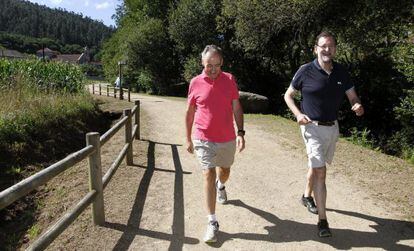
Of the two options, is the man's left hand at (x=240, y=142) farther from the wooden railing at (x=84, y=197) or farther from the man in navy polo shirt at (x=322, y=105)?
the wooden railing at (x=84, y=197)

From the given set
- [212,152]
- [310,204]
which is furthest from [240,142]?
[310,204]

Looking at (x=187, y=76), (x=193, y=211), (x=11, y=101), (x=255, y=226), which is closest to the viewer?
(x=255, y=226)

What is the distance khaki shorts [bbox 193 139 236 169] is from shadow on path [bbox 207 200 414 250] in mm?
847

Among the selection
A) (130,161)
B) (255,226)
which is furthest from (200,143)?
(130,161)

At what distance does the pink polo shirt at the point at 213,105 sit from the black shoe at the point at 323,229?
4.52ft

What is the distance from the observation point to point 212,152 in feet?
14.9

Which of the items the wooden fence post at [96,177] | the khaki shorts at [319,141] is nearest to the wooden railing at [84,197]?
the wooden fence post at [96,177]

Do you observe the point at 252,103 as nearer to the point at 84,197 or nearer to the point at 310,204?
the point at 310,204

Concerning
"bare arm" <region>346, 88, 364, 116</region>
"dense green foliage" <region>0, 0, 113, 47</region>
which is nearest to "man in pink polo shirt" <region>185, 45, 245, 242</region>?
"bare arm" <region>346, 88, 364, 116</region>

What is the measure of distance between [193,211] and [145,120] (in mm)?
9503

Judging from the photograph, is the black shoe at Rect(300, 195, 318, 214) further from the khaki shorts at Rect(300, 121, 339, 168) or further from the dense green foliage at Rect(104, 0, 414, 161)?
the dense green foliage at Rect(104, 0, 414, 161)

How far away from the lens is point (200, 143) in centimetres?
455

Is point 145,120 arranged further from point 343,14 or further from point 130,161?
point 343,14

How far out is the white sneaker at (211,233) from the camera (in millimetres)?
4441
